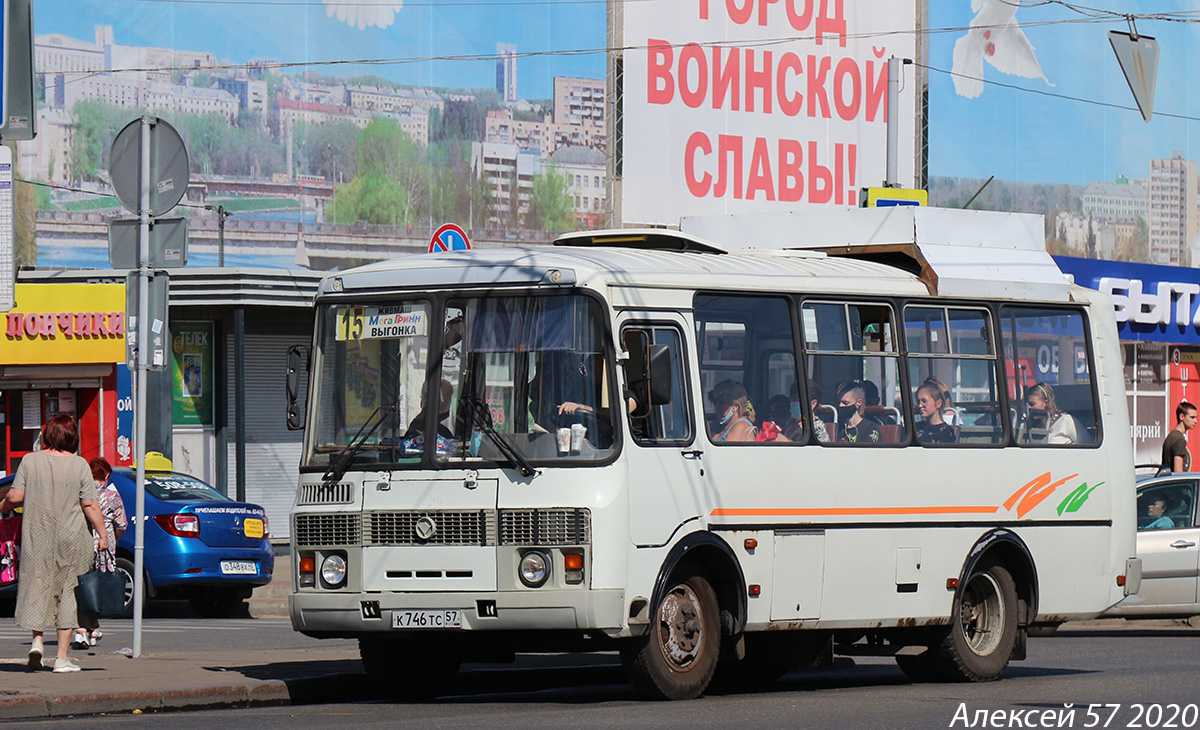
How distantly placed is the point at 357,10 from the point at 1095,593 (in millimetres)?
19604

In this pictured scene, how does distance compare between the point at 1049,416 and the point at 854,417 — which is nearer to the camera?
the point at 854,417

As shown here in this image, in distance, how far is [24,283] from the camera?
2844 centimetres

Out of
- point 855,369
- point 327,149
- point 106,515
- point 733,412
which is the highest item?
point 327,149

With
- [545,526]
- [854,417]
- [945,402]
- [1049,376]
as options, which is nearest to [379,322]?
[545,526]

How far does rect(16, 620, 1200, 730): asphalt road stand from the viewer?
10422mm

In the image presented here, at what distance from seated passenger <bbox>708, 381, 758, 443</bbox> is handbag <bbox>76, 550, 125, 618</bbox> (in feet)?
13.4

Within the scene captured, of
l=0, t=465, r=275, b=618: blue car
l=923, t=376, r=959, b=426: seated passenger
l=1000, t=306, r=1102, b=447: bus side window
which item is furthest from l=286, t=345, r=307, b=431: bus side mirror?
l=0, t=465, r=275, b=618: blue car

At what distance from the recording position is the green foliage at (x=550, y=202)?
32750 millimetres

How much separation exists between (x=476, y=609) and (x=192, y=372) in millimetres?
19028

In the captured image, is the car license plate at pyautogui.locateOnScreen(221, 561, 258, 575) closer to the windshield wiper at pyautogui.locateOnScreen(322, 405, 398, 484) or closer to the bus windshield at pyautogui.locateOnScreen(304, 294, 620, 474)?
the bus windshield at pyautogui.locateOnScreen(304, 294, 620, 474)

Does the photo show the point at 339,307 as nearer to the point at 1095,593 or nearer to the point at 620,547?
the point at 620,547

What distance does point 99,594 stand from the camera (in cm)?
1282

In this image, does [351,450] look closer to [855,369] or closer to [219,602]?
[855,369]

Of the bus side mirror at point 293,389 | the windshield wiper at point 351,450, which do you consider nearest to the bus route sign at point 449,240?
the bus side mirror at point 293,389
